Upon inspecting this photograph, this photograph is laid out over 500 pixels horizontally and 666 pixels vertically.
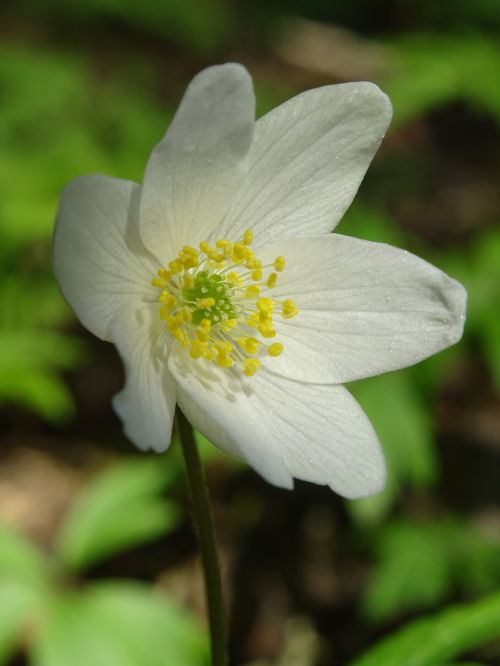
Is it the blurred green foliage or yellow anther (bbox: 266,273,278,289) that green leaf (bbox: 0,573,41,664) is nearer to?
the blurred green foliage

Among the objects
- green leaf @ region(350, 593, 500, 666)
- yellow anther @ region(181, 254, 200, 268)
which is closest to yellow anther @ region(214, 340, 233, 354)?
yellow anther @ region(181, 254, 200, 268)

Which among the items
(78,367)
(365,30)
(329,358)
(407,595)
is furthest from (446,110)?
(329,358)

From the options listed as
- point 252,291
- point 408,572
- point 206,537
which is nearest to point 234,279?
point 252,291

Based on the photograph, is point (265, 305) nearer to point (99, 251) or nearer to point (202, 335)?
point (202, 335)

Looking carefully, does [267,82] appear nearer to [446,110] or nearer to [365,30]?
[446,110]

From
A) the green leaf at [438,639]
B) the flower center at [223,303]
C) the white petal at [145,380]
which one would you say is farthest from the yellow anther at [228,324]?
the green leaf at [438,639]
